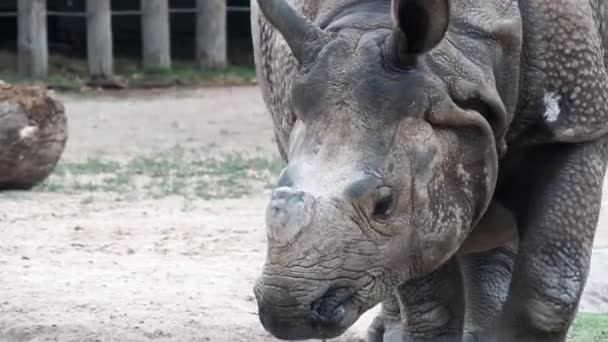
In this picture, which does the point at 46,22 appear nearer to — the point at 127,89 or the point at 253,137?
the point at 127,89

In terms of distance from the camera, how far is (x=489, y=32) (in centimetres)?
418

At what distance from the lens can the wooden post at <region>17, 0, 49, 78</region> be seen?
16.5 meters

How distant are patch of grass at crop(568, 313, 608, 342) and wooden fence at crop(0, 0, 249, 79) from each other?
1112 cm

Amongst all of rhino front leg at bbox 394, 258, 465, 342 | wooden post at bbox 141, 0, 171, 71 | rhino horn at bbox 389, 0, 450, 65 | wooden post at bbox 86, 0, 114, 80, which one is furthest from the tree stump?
wooden post at bbox 141, 0, 171, 71

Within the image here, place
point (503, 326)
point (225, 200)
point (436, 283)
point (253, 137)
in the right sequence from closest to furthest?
point (503, 326) → point (436, 283) → point (225, 200) → point (253, 137)

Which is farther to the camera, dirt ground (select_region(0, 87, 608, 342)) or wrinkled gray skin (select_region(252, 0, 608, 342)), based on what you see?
dirt ground (select_region(0, 87, 608, 342))

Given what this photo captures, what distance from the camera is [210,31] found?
56.8ft

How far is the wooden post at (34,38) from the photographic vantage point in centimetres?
1645

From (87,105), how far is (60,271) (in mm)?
8223

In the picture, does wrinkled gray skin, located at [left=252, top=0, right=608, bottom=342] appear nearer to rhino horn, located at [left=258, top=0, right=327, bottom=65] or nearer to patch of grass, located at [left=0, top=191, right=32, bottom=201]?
rhino horn, located at [left=258, top=0, right=327, bottom=65]

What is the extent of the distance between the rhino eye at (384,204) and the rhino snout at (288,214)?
0.20m

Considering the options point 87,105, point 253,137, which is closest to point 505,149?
point 253,137

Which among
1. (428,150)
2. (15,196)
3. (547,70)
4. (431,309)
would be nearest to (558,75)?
(547,70)

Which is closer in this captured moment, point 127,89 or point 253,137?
point 253,137
